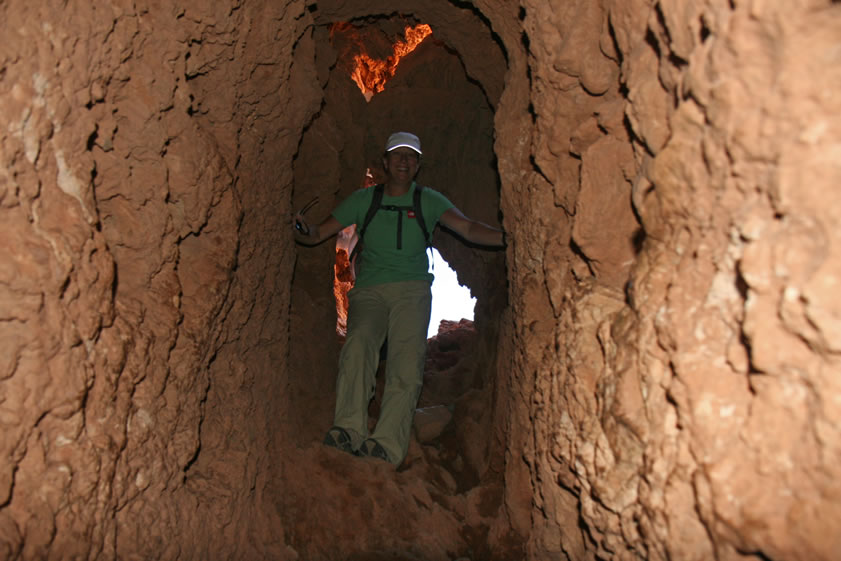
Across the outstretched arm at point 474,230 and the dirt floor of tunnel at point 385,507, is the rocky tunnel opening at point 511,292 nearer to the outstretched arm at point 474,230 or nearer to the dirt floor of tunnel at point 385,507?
the dirt floor of tunnel at point 385,507

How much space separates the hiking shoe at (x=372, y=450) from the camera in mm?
3438

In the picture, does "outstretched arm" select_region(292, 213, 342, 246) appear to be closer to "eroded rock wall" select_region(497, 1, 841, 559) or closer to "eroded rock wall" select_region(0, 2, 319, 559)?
"eroded rock wall" select_region(0, 2, 319, 559)

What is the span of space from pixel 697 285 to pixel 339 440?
2.38 metres

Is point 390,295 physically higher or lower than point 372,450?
higher

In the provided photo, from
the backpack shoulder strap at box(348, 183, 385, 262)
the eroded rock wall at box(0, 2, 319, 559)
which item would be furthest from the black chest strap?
the eroded rock wall at box(0, 2, 319, 559)

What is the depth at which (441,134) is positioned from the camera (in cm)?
492

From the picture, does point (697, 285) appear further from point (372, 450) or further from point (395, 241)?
point (395, 241)

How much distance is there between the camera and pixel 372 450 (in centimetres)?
345

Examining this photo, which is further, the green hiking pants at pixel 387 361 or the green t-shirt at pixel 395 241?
the green t-shirt at pixel 395 241

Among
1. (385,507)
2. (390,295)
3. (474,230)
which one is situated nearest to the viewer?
(385,507)

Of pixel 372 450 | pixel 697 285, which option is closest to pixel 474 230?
pixel 372 450

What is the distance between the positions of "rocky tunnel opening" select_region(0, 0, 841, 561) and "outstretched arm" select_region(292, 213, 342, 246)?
0.20m

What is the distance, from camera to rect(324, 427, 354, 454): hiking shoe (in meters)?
3.37

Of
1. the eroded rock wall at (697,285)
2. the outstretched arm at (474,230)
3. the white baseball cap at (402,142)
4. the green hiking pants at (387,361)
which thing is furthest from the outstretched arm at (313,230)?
the eroded rock wall at (697,285)
